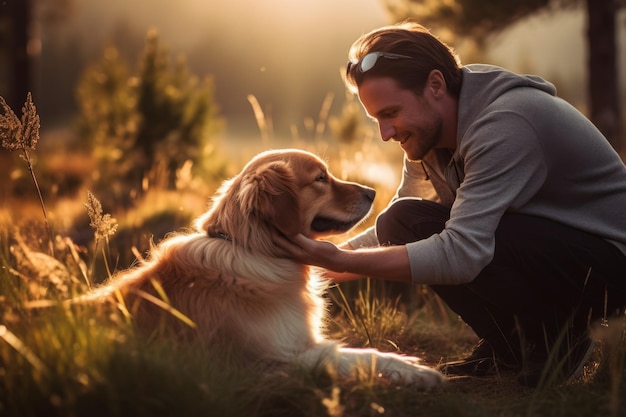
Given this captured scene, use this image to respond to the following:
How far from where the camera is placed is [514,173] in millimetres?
2916

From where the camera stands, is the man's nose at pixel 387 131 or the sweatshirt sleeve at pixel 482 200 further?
the man's nose at pixel 387 131

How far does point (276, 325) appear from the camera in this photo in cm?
303

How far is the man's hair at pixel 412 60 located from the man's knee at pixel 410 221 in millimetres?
606

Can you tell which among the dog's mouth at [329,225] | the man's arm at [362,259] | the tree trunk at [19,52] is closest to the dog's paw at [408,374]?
the man's arm at [362,259]

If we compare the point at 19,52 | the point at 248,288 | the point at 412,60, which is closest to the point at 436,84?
the point at 412,60

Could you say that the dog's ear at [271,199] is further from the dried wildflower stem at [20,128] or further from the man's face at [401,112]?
the dried wildflower stem at [20,128]

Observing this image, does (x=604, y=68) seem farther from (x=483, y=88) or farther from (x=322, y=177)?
(x=322, y=177)

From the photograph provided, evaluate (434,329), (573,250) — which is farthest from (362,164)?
(573,250)

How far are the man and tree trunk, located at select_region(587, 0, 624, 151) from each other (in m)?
7.43

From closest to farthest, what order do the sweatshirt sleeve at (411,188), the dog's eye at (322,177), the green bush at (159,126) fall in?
the dog's eye at (322,177) < the sweatshirt sleeve at (411,188) < the green bush at (159,126)

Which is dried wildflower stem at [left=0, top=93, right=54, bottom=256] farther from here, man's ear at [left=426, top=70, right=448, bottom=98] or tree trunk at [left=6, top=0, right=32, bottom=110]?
tree trunk at [left=6, top=0, right=32, bottom=110]

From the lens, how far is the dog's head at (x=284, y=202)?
3074 millimetres

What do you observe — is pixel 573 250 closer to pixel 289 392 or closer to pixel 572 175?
pixel 572 175

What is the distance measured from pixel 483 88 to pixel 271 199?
1.15 metres
